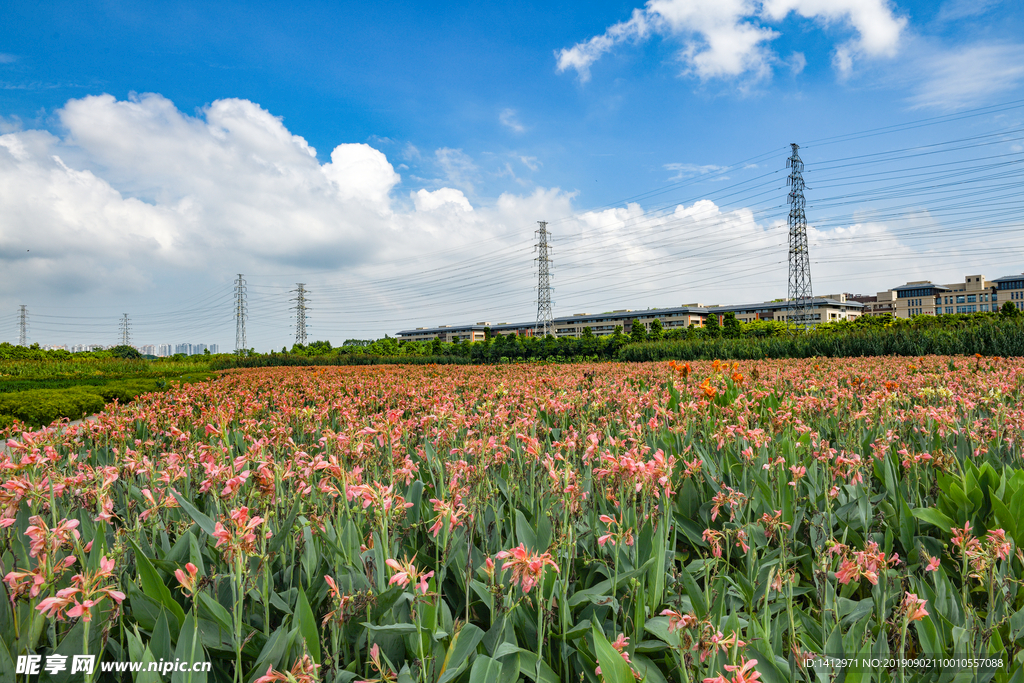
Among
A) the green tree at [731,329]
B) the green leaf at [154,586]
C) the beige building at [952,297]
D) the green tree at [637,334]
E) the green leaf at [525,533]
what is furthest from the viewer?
the beige building at [952,297]

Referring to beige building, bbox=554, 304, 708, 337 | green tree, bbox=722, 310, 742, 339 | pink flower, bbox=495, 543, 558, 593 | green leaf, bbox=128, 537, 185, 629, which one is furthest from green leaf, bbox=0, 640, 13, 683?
beige building, bbox=554, 304, 708, 337

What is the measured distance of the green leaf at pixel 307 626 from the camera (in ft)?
4.19

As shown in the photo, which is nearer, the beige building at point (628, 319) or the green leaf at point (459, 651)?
the green leaf at point (459, 651)

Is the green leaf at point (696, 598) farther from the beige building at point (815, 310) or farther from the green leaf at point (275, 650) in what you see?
the beige building at point (815, 310)

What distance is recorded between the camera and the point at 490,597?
153cm

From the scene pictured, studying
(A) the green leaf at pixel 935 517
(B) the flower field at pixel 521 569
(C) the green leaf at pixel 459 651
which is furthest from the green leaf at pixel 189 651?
(A) the green leaf at pixel 935 517

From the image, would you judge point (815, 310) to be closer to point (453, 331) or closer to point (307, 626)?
point (453, 331)

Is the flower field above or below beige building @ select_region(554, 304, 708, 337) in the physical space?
below

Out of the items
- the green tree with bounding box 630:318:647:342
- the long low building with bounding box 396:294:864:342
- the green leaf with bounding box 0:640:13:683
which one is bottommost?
the green leaf with bounding box 0:640:13:683

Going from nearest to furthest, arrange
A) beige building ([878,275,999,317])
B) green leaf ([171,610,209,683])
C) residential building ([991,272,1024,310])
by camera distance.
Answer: green leaf ([171,610,209,683]) < residential building ([991,272,1024,310]) < beige building ([878,275,999,317])

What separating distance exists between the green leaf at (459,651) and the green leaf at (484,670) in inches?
1.5

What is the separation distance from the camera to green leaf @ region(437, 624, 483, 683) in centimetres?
123

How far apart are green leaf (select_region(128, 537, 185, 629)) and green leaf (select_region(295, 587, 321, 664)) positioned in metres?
0.42

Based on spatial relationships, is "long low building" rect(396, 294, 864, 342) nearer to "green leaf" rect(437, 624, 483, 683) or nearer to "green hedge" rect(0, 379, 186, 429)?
"green hedge" rect(0, 379, 186, 429)
